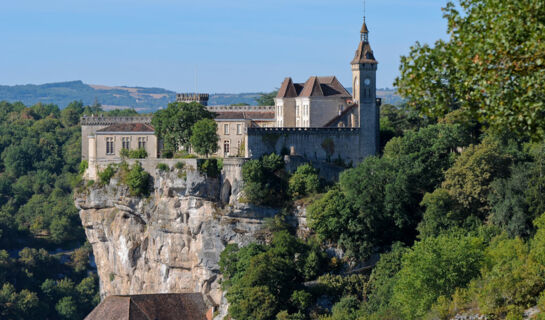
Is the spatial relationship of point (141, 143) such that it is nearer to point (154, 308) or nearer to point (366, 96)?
point (154, 308)

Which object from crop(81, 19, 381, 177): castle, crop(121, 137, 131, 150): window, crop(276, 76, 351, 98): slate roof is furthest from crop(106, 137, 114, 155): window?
crop(276, 76, 351, 98): slate roof

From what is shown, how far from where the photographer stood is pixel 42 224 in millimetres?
124000

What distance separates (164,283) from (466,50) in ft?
152

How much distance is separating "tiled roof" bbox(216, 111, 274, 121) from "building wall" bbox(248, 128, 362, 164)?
602 centimetres

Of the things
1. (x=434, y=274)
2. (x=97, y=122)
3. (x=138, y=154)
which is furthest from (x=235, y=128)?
(x=434, y=274)

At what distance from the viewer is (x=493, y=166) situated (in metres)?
60.8

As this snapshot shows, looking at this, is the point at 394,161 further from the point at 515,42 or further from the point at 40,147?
the point at 40,147

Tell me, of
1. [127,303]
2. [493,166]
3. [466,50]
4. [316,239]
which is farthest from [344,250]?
[466,50]

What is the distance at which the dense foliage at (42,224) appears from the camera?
109125 mm

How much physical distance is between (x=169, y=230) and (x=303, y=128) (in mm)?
11312

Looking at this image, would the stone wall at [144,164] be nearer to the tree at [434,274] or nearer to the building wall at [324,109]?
the building wall at [324,109]

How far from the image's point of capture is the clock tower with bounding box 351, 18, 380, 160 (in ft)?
226

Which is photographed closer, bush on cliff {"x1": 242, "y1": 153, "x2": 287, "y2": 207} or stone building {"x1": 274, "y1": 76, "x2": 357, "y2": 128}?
bush on cliff {"x1": 242, "y1": 153, "x2": 287, "y2": 207}

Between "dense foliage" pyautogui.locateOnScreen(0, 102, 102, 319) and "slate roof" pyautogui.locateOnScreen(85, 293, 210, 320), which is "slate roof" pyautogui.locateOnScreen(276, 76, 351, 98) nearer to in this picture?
"slate roof" pyautogui.locateOnScreen(85, 293, 210, 320)
